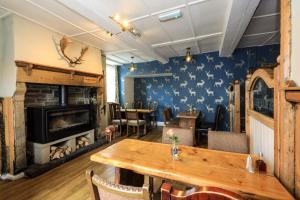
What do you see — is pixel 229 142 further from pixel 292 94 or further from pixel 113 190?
pixel 113 190

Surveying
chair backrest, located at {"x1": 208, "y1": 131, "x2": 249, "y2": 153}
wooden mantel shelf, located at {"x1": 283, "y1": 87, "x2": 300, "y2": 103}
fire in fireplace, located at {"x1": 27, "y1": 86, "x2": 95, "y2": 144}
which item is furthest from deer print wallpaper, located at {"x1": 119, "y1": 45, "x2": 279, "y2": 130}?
wooden mantel shelf, located at {"x1": 283, "y1": 87, "x2": 300, "y2": 103}

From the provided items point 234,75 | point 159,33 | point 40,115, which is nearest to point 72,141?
point 40,115

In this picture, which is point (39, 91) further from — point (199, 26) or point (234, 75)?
point (234, 75)

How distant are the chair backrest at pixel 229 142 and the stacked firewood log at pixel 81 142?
10.3 ft

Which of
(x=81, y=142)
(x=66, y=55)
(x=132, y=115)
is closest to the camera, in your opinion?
(x=66, y=55)

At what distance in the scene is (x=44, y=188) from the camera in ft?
7.39

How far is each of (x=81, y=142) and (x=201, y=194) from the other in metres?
3.77

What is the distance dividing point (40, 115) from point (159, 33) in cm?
293

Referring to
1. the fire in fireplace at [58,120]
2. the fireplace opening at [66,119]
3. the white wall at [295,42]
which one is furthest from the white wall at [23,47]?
the white wall at [295,42]

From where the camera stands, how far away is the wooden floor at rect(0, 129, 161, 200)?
208 centimetres

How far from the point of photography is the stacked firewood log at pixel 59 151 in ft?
10.1

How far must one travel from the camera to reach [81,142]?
3787 millimetres

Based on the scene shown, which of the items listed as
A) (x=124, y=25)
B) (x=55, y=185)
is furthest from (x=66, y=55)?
(x=55, y=185)

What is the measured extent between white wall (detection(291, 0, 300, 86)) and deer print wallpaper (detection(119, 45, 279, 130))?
420 cm
